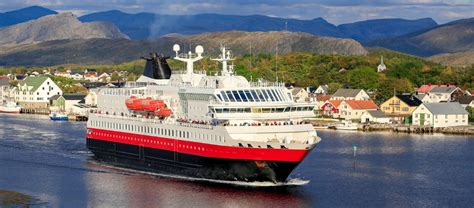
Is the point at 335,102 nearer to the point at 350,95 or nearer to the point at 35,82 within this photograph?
the point at 350,95

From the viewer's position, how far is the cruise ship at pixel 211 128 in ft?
119

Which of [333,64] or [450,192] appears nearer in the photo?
[450,192]

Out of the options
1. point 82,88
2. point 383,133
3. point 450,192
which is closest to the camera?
point 450,192

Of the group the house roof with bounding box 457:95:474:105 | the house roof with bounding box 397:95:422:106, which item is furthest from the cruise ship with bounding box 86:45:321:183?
the house roof with bounding box 457:95:474:105

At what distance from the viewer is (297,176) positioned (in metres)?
40.0

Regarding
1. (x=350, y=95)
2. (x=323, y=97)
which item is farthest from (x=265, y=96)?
(x=323, y=97)

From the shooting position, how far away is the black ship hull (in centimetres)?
3641

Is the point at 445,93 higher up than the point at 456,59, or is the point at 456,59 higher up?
the point at 456,59

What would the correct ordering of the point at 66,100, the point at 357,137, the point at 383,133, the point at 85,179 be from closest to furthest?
the point at 85,179 < the point at 357,137 < the point at 383,133 < the point at 66,100

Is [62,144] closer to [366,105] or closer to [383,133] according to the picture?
[383,133]

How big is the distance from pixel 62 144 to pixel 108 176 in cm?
1404

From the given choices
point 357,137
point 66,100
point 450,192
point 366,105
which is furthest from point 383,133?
point 66,100

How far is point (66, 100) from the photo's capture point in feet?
300

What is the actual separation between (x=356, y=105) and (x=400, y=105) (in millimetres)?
3723
